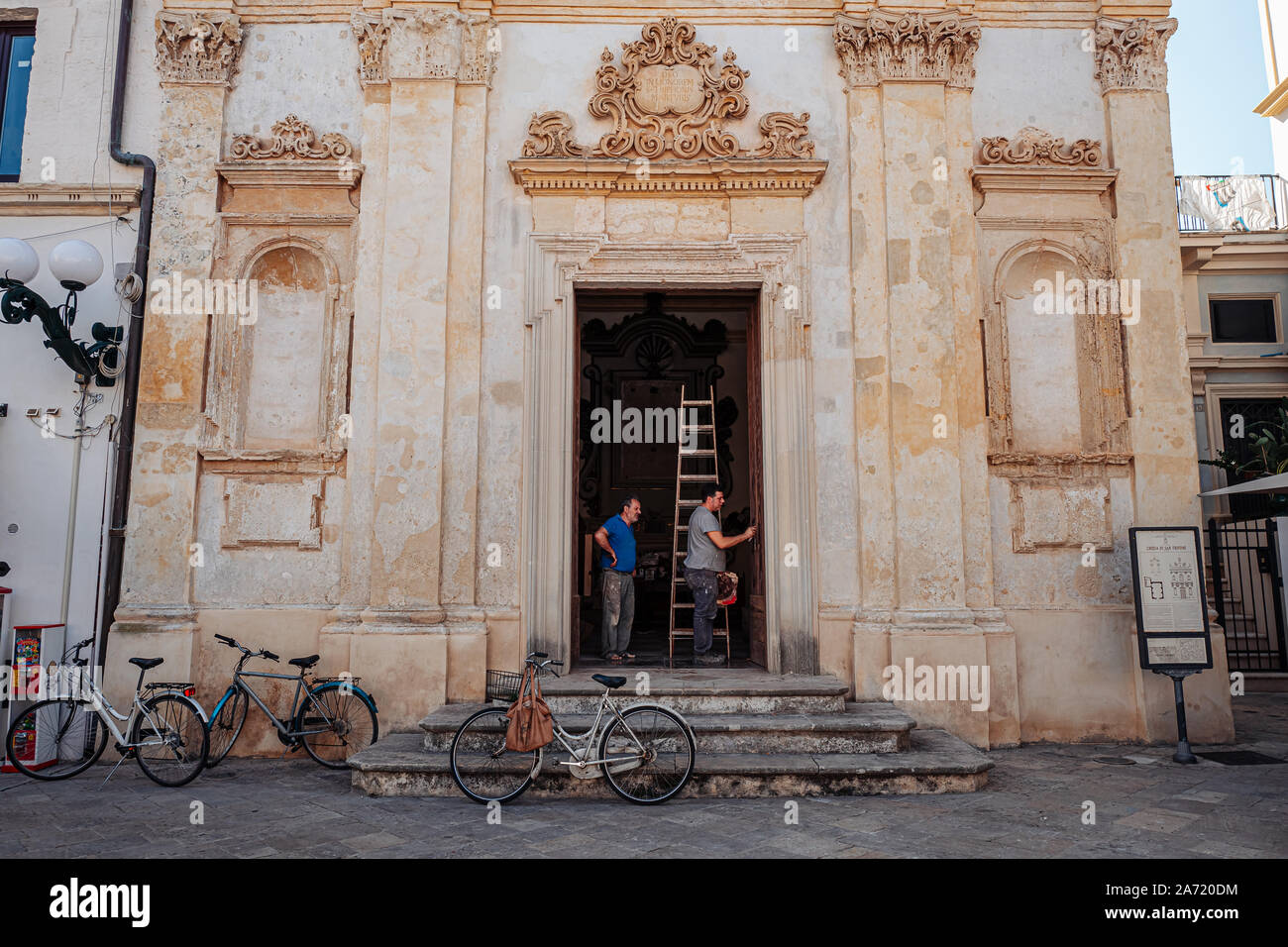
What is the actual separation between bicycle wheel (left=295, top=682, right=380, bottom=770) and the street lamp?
3.68 metres

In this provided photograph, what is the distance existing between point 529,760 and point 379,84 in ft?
21.0

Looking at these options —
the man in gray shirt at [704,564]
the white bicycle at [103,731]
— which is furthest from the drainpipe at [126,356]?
the man in gray shirt at [704,564]

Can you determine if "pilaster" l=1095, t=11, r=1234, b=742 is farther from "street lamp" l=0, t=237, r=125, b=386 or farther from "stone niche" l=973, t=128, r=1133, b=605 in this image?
"street lamp" l=0, t=237, r=125, b=386

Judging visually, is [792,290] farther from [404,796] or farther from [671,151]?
[404,796]

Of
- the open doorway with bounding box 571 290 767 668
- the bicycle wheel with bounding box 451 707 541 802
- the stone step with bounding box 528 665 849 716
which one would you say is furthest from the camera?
the open doorway with bounding box 571 290 767 668

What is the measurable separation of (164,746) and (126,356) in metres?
3.73

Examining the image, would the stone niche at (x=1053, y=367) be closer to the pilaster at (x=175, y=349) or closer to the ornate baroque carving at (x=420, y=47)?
the ornate baroque carving at (x=420, y=47)

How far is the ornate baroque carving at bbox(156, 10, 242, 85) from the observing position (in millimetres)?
8289

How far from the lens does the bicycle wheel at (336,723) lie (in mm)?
7191

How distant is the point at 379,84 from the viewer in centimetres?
831

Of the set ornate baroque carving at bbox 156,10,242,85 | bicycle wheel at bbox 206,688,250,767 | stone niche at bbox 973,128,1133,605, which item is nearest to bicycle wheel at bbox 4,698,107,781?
bicycle wheel at bbox 206,688,250,767

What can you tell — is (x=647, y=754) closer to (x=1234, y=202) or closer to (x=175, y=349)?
(x=175, y=349)

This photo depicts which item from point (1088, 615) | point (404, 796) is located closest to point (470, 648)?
point (404, 796)

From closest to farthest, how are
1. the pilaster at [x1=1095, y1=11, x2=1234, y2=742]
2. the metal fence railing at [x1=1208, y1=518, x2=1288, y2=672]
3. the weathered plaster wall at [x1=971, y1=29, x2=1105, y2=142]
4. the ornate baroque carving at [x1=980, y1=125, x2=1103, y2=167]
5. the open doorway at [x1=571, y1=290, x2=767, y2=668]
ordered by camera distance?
the pilaster at [x1=1095, y1=11, x2=1234, y2=742] → the ornate baroque carving at [x1=980, y1=125, x2=1103, y2=167] → the weathered plaster wall at [x1=971, y1=29, x2=1105, y2=142] → the open doorway at [x1=571, y1=290, x2=767, y2=668] → the metal fence railing at [x1=1208, y1=518, x2=1288, y2=672]
